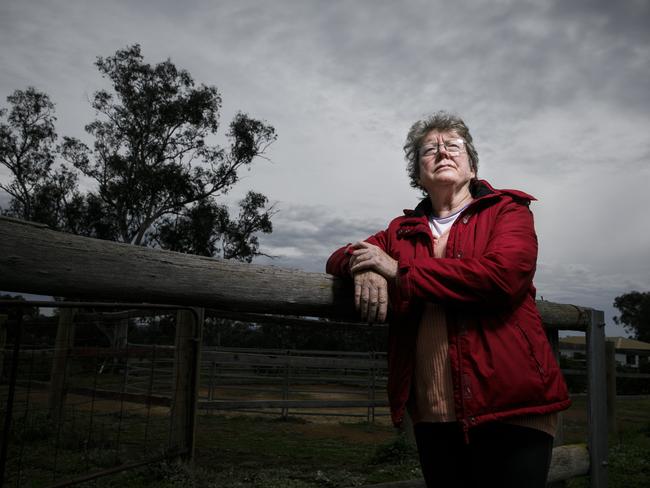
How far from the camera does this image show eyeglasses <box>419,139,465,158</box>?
183cm

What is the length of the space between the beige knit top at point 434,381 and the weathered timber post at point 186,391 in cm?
289

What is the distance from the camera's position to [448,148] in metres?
1.84

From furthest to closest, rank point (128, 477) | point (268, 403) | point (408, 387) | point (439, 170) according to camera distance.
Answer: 1. point (268, 403)
2. point (128, 477)
3. point (439, 170)
4. point (408, 387)

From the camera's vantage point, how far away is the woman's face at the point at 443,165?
1766mm

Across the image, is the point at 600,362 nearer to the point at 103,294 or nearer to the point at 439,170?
the point at 439,170

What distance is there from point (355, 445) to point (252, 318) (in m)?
2.13

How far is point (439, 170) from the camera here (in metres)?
1.78

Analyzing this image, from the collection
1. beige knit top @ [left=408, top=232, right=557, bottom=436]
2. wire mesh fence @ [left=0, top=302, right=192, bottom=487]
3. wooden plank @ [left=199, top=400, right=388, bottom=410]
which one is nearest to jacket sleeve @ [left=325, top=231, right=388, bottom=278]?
beige knit top @ [left=408, top=232, right=557, bottom=436]

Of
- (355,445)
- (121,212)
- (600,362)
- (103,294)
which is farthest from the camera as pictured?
(121,212)

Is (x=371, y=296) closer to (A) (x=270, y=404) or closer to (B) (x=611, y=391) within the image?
(B) (x=611, y=391)

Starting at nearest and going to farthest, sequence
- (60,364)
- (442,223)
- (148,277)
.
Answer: (148,277)
(442,223)
(60,364)

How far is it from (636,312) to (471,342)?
5773 cm

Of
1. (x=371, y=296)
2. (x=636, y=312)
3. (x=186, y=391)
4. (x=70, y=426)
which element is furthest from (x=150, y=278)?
(x=636, y=312)

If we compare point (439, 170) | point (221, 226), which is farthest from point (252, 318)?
point (221, 226)
